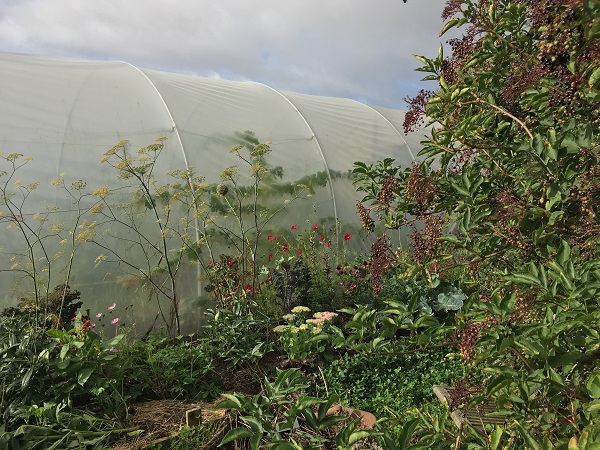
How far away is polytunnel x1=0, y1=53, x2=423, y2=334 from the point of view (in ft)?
16.0

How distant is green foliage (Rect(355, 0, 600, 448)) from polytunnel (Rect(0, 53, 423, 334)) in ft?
9.89

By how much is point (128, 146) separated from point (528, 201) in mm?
4451

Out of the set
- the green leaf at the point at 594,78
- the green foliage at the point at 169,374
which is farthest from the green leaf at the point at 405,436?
the green foliage at the point at 169,374

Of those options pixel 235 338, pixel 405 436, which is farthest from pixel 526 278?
pixel 235 338

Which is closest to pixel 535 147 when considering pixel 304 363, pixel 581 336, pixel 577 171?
pixel 577 171

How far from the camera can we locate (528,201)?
1805 millimetres

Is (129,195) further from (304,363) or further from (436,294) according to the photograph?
(436,294)

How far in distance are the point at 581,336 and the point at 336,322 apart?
3871mm

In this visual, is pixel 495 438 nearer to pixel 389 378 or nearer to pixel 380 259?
pixel 380 259

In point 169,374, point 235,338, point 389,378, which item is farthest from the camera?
point 389,378

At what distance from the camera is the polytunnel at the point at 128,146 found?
4.88 metres

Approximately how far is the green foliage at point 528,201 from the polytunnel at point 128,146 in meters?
3.01

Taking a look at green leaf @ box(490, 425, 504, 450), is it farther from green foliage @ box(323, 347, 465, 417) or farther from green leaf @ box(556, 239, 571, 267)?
green foliage @ box(323, 347, 465, 417)

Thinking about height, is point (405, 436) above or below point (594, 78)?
below
